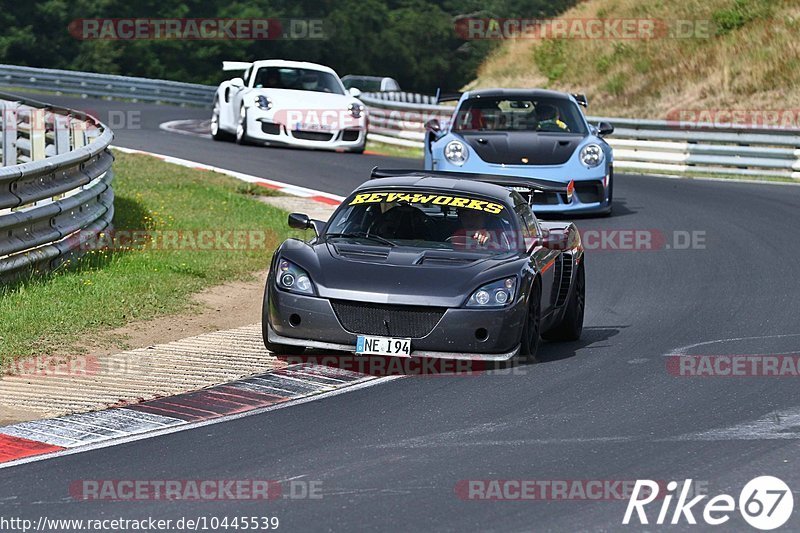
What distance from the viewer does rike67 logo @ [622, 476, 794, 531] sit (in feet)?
18.1

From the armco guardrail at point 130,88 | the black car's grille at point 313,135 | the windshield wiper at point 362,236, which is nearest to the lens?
the windshield wiper at point 362,236

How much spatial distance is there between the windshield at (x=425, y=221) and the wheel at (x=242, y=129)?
14.9m

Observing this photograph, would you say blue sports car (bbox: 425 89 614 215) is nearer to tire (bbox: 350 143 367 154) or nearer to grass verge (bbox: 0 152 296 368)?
grass verge (bbox: 0 152 296 368)

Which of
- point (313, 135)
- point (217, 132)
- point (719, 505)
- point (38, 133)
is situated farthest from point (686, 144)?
point (719, 505)

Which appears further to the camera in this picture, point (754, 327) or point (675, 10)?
point (675, 10)

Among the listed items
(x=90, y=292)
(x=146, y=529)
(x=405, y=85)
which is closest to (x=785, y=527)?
(x=146, y=529)

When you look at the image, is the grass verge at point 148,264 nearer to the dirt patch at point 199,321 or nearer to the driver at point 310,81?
the dirt patch at point 199,321

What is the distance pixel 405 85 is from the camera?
248 ft

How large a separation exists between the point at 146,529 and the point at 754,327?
648 centimetres

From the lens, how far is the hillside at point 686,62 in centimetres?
3184

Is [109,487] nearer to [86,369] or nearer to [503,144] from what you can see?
[86,369]

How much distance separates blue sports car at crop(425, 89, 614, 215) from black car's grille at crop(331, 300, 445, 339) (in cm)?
818

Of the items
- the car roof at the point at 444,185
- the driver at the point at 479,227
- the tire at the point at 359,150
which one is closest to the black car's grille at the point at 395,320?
the driver at the point at 479,227

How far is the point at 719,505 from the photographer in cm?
573
